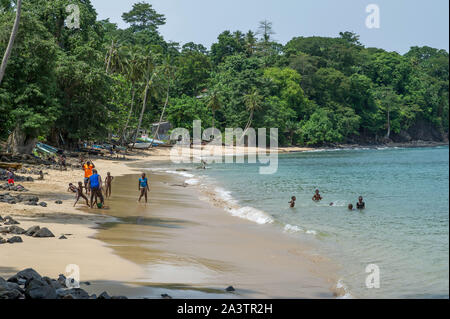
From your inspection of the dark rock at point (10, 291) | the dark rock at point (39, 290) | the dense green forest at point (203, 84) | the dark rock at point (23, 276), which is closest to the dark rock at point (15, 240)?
the dark rock at point (23, 276)

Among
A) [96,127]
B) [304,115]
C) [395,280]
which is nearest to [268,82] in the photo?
[304,115]

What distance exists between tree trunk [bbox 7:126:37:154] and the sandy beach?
45.8 feet

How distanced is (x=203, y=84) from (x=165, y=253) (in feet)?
269

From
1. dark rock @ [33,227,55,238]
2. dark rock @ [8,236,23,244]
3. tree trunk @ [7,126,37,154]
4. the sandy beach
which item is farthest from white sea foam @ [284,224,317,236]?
tree trunk @ [7,126,37,154]

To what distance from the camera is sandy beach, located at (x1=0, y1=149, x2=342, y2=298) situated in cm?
918

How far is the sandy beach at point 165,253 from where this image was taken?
30.1 feet

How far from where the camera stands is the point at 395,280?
10.7 meters

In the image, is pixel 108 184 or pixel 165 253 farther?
pixel 108 184

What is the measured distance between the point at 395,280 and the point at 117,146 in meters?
48.3

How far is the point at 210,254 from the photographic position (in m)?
12.5

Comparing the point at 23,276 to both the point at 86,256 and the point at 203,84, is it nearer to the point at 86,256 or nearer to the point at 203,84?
Result: the point at 86,256

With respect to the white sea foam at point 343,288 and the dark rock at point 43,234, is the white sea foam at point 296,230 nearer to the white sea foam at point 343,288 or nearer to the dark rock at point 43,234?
the white sea foam at point 343,288

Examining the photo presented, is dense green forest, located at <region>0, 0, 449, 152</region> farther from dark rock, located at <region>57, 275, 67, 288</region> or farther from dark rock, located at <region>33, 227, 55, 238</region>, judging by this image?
dark rock, located at <region>57, 275, 67, 288</region>

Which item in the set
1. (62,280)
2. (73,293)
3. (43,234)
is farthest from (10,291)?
(43,234)
